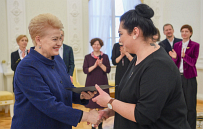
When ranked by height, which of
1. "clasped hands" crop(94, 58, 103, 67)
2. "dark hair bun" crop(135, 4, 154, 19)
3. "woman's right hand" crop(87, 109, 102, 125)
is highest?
"dark hair bun" crop(135, 4, 154, 19)

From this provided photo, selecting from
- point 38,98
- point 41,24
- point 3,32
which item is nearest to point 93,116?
point 38,98

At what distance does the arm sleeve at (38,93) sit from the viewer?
4.78ft

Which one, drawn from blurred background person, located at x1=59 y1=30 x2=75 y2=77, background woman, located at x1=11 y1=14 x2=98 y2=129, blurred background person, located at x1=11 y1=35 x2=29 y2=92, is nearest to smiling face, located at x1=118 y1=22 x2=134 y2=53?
background woman, located at x1=11 y1=14 x2=98 y2=129

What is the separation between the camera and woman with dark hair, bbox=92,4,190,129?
1.28 m

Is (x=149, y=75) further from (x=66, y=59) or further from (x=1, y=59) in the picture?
(x=1, y=59)

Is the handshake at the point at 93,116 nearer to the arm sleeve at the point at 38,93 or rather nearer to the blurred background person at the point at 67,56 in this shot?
the arm sleeve at the point at 38,93

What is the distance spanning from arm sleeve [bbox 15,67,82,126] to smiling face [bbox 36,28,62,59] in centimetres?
18

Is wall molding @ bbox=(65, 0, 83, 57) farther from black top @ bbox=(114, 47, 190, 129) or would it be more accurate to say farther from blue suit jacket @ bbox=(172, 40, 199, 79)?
black top @ bbox=(114, 47, 190, 129)

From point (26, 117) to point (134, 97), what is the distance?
28.9 inches

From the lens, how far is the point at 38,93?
1.46m

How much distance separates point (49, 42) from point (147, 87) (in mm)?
761

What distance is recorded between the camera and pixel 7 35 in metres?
5.50

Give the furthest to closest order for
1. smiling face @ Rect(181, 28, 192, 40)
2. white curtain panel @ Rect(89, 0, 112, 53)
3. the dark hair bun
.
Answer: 1. white curtain panel @ Rect(89, 0, 112, 53)
2. smiling face @ Rect(181, 28, 192, 40)
3. the dark hair bun

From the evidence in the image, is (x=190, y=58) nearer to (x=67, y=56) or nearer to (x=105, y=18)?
(x=67, y=56)
